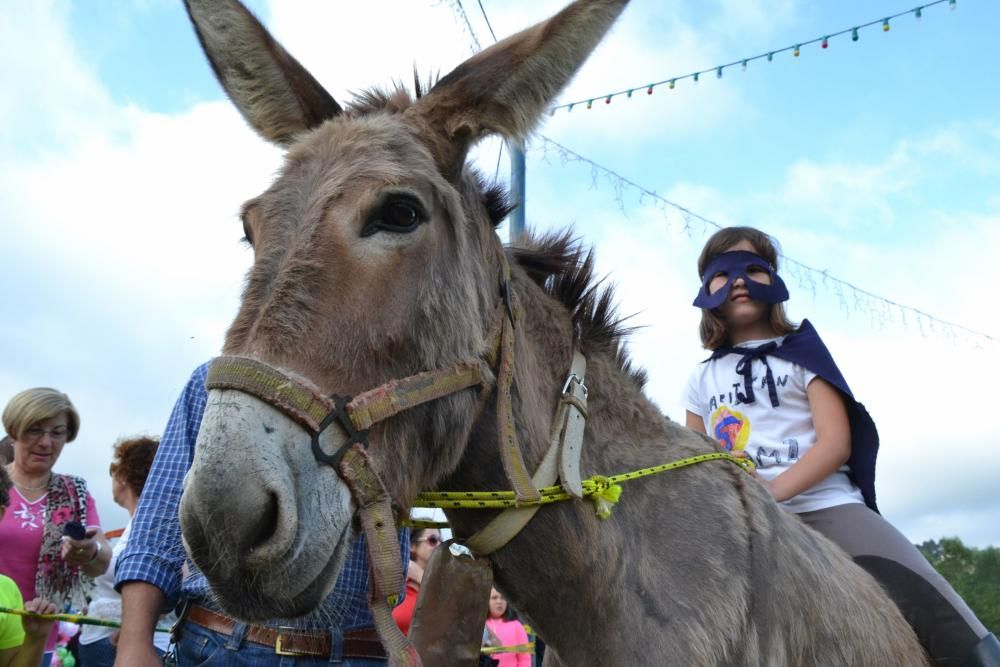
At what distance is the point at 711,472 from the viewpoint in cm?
258

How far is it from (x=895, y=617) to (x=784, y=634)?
0.66 m

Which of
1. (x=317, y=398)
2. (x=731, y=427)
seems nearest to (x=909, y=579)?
(x=731, y=427)

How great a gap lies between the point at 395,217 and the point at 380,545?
2.65 feet

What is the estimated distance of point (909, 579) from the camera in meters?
2.98

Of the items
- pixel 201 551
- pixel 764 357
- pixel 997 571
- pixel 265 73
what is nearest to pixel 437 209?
pixel 265 73

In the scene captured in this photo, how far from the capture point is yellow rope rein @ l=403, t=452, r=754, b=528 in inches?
87.3

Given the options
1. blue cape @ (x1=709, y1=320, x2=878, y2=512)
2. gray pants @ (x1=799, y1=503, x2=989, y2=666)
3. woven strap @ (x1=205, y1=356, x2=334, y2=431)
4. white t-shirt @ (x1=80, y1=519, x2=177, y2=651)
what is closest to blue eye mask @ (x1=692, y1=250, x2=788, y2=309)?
blue cape @ (x1=709, y1=320, x2=878, y2=512)

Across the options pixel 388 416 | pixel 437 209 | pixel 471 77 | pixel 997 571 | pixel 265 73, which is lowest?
pixel 388 416

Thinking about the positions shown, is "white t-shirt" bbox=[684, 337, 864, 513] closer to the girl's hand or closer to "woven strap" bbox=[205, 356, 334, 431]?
"woven strap" bbox=[205, 356, 334, 431]

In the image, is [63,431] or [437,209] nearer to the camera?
[437,209]

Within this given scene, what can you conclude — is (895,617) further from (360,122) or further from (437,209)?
(360,122)

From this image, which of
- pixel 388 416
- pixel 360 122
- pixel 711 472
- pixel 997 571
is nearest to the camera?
pixel 388 416

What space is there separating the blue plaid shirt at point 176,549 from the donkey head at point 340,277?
0.68 m

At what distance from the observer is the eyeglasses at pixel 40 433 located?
5375mm
